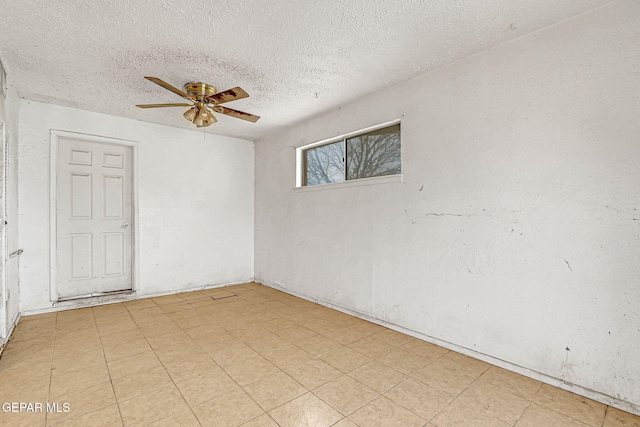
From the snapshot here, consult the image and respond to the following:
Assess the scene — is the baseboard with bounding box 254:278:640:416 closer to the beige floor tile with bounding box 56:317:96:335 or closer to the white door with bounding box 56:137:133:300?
the beige floor tile with bounding box 56:317:96:335

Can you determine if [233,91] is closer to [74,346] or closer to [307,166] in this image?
[307,166]

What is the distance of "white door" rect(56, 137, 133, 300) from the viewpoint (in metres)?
3.80

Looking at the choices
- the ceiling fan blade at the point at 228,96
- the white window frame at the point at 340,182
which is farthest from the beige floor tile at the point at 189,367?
the white window frame at the point at 340,182

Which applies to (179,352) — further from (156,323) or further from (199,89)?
(199,89)

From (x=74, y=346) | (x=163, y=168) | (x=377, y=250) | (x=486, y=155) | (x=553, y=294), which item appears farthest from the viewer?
(x=163, y=168)

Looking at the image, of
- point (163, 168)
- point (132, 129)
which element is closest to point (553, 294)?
point (163, 168)

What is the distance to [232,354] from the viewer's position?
254 centimetres

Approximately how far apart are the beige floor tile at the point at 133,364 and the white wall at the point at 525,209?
2090mm

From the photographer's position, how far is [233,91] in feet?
8.50

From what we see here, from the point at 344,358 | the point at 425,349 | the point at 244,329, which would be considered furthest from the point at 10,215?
the point at 425,349

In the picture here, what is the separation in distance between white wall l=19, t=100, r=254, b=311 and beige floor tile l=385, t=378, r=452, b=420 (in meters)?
3.68

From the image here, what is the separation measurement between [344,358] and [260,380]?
0.71 m

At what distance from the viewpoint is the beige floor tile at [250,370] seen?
2.16m

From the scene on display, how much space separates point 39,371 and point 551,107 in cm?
417
